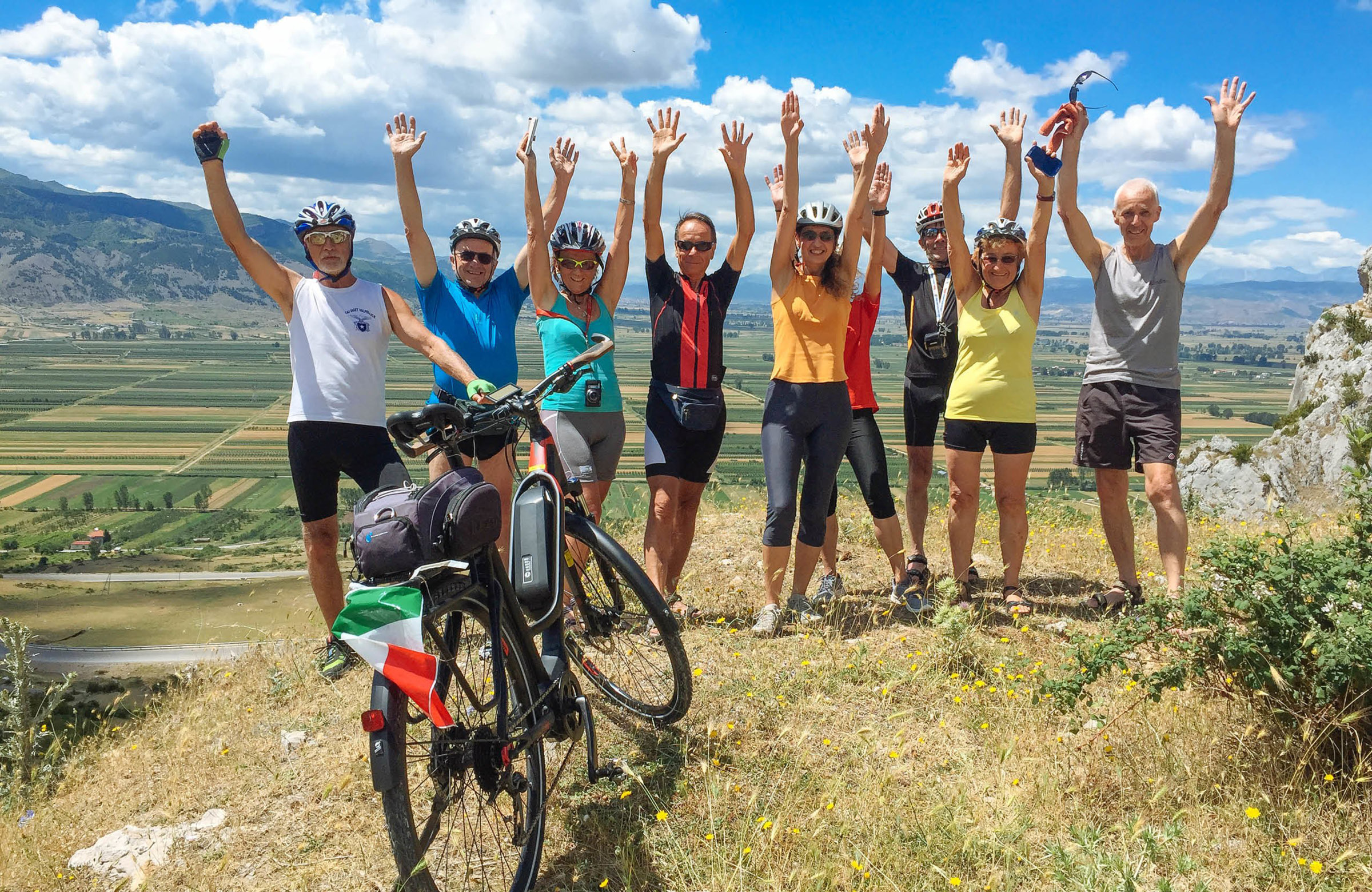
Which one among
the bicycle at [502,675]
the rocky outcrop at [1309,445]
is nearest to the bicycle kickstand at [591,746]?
the bicycle at [502,675]

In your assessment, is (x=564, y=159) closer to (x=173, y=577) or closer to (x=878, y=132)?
(x=878, y=132)

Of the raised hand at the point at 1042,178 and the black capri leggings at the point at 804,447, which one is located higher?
the raised hand at the point at 1042,178

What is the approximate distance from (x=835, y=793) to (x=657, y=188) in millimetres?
4000

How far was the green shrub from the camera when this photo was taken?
301 centimetres

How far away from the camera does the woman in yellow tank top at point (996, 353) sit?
5.39m

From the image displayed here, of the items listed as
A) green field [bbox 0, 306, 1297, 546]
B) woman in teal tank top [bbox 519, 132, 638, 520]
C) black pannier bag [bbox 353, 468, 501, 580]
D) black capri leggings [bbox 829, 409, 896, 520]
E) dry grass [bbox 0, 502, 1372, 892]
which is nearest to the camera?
black pannier bag [bbox 353, 468, 501, 580]

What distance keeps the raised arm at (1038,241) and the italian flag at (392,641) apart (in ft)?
15.3

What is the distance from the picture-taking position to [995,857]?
9.98 feet

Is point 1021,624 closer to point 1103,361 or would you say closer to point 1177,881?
point 1103,361

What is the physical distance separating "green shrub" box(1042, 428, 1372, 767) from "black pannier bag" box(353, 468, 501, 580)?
2.55 meters

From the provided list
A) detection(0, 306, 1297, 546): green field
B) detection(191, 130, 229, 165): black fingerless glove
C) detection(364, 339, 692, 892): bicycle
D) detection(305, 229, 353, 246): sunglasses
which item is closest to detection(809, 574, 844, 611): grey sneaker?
detection(364, 339, 692, 892): bicycle

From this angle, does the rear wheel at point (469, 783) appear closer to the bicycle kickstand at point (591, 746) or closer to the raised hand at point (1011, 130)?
the bicycle kickstand at point (591, 746)

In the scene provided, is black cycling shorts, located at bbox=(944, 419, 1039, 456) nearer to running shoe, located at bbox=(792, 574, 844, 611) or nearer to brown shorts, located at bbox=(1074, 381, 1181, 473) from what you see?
brown shorts, located at bbox=(1074, 381, 1181, 473)

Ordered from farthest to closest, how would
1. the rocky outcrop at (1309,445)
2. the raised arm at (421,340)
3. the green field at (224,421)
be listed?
the green field at (224,421)
the rocky outcrop at (1309,445)
the raised arm at (421,340)
